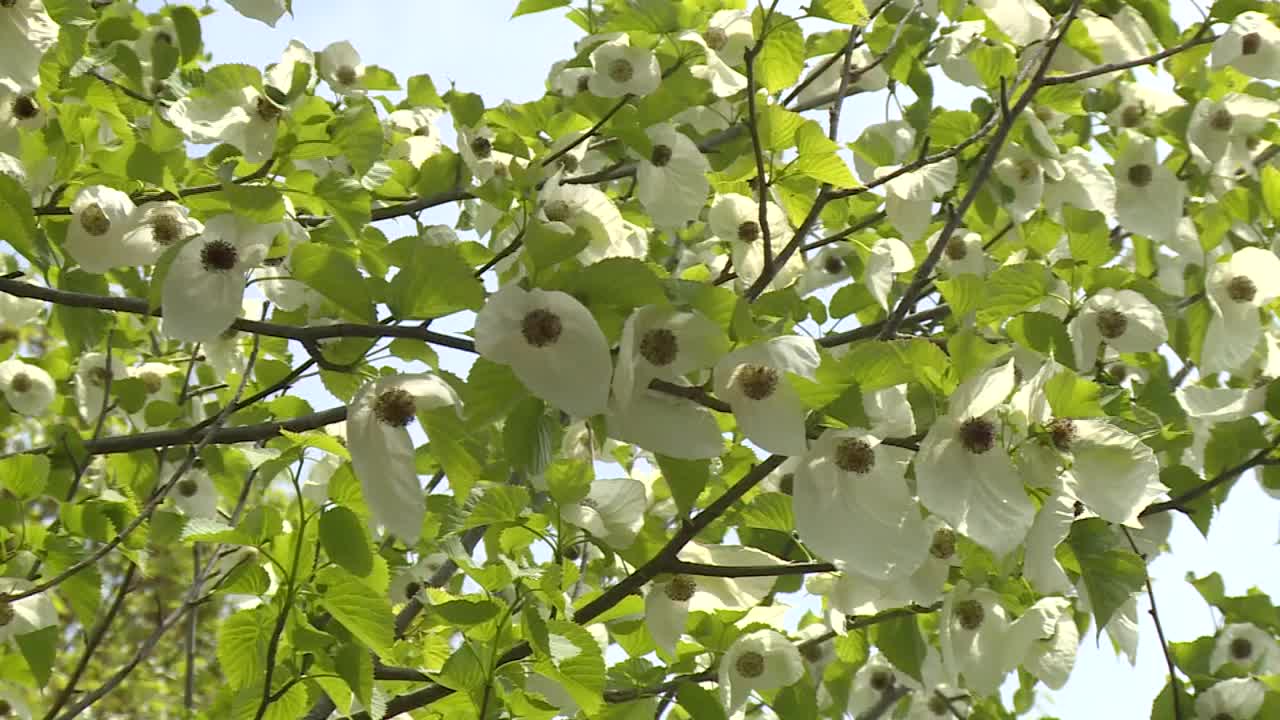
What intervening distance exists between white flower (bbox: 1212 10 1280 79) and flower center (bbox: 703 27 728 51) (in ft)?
2.20

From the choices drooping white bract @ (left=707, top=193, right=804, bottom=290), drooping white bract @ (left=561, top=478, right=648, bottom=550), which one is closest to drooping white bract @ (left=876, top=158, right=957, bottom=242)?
drooping white bract @ (left=707, top=193, right=804, bottom=290)

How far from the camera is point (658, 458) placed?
2.66ft

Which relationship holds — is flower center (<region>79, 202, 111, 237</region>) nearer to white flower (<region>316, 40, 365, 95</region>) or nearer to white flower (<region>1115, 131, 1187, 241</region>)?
white flower (<region>316, 40, 365, 95</region>)

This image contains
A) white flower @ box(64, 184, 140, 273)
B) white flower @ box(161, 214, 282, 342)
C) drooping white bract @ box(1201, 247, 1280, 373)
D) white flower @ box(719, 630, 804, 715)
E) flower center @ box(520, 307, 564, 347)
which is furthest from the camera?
drooping white bract @ box(1201, 247, 1280, 373)

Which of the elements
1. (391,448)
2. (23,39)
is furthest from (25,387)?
(391,448)

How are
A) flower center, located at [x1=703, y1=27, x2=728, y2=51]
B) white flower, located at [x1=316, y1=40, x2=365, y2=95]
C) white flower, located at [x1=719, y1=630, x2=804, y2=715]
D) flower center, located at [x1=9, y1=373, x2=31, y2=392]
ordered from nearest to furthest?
1. white flower, located at [x1=719, y1=630, x2=804, y2=715]
2. flower center, located at [x1=703, y1=27, x2=728, y2=51]
3. white flower, located at [x1=316, y1=40, x2=365, y2=95]
4. flower center, located at [x1=9, y1=373, x2=31, y2=392]

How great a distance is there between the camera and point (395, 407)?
0.78 metres

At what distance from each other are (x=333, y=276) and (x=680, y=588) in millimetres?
500

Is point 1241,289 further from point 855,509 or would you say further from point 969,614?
point 855,509

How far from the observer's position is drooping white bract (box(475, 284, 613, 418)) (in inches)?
28.4

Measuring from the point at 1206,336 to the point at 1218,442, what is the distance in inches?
14.1

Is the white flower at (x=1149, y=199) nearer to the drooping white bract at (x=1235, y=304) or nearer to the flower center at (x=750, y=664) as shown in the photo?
the drooping white bract at (x=1235, y=304)

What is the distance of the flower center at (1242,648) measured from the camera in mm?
1499

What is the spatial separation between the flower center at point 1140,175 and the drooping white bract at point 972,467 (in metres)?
1.15
